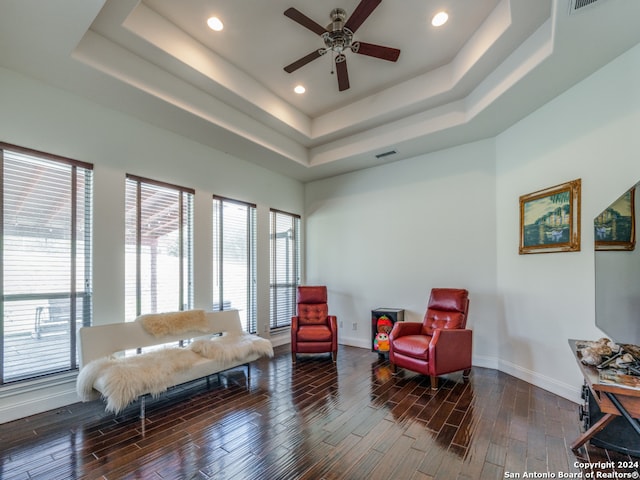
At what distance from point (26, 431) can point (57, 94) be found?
10.6ft

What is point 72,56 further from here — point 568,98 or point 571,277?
point 571,277

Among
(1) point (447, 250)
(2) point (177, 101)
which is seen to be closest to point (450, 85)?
(1) point (447, 250)

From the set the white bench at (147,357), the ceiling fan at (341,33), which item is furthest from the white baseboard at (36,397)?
the ceiling fan at (341,33)

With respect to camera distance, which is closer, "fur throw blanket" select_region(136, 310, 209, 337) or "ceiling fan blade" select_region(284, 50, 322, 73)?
"ceiling fan blade" select_region(284, 50, 322, 73)

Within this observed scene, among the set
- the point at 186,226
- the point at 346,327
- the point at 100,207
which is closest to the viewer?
the point at 100,207

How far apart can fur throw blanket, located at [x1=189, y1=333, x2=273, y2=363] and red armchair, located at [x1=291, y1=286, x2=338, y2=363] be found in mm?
834

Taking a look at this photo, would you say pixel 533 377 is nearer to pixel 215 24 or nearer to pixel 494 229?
pixel 494 229

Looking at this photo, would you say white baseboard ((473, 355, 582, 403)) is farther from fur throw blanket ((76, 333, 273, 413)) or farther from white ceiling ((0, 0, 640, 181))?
fur throw blanket ((76, 333, 273, 413))

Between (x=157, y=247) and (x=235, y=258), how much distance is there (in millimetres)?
1279

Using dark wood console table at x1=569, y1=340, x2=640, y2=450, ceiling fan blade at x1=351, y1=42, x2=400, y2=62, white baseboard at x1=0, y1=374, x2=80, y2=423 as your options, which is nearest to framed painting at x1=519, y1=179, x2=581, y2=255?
dark wood console table at x1=569, y1=340, x2=640, y2=450

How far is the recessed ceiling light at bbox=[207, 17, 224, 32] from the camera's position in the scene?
9.91 feet

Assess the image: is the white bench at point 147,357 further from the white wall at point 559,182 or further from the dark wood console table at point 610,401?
the white wall at point 559,182

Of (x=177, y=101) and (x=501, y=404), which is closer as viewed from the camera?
(x=501, y=404)

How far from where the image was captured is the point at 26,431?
2.63 meters
